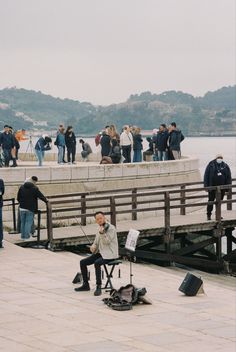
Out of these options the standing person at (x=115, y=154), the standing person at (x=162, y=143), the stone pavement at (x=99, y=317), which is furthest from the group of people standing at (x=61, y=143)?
the stone pavement at (x=99, y=317)

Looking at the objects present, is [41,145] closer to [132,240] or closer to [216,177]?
[216,177]

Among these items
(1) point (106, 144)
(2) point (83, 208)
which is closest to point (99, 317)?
(2) point (83, 208)

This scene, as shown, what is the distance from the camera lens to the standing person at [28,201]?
2084 cm

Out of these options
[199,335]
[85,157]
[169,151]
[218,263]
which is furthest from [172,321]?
[85,157]

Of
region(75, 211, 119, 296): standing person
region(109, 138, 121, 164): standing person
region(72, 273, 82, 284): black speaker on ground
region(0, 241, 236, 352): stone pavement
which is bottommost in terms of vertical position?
region(0, 241, 236, 352): stone pavement

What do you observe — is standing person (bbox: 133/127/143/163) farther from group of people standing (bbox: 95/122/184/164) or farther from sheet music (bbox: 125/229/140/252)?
sheet music (bbox: 125/229/140/252)

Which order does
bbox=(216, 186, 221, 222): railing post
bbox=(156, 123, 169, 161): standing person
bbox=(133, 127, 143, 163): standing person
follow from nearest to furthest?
bbox=(216, 186, 221, 222): railing post, bbox=(156, 123, 169, 161): standing person, bbox=(133, 127, 143, 163): standing person

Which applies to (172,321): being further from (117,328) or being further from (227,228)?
(227,228)

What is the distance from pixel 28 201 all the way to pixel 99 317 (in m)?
7.02

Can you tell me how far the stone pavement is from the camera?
12.7 metres

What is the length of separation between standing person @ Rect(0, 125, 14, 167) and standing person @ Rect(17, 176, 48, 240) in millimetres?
8673

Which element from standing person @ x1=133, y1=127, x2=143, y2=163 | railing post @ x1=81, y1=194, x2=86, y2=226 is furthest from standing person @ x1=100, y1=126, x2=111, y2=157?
railing post @ x1=81, y1=194, x2=86, y2=226

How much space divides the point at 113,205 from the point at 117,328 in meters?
8.55

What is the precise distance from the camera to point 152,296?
16.0 meters
